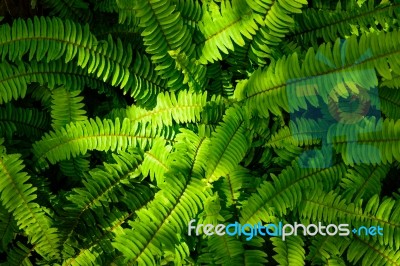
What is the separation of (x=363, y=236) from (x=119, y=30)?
6.16 ft

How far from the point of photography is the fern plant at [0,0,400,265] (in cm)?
217

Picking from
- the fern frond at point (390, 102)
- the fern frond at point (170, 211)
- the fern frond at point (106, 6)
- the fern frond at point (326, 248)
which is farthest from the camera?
the fern frond at point (106, 6)

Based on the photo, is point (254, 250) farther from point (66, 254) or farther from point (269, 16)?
point (269, 16)

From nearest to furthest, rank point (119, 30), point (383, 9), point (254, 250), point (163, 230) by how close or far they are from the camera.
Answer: point (163, 230), point (254, 250), point (383, 9), point (119, 30)

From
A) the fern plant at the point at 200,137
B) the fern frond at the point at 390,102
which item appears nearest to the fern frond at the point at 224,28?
the fern plant at the point at 200,137

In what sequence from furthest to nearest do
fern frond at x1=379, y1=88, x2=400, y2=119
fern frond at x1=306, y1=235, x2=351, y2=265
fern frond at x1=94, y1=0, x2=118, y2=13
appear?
fern frond at x1=94, y1=0, x2=118, y2=13
fern frond at x1=379, y1=88, x2=400, y2=119
fern frond at x1=306, y1=235, x2=351, y2=265

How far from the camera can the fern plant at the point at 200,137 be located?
85.4 inches

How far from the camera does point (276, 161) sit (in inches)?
97.4

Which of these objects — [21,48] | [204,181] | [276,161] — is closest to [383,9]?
[276,161]

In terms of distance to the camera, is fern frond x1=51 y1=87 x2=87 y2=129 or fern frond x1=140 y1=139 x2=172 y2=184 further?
fern frond x1=51 y1=87 x2=87 y2=129

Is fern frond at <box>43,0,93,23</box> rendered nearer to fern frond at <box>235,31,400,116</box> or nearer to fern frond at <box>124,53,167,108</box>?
fern frond at <box>124,53,167,108</box>

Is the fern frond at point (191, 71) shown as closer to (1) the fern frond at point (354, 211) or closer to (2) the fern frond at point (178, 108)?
(2) the fern frond at point (178, 108)

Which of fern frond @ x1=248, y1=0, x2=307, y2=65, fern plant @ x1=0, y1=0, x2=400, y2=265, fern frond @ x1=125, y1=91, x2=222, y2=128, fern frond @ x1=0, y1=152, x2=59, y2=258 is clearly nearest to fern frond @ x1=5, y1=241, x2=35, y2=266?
fern plant @ x1=0, y1=0, x2=400, y2=265

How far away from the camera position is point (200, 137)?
2355 mm
